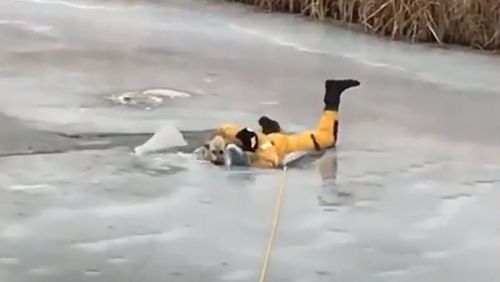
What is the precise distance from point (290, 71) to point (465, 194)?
156cm

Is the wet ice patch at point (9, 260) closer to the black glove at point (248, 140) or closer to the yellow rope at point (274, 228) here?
the yellow rope at point (274, 228)

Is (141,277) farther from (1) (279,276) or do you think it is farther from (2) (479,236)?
(2) (479,236)

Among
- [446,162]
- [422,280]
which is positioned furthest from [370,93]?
[422,280]

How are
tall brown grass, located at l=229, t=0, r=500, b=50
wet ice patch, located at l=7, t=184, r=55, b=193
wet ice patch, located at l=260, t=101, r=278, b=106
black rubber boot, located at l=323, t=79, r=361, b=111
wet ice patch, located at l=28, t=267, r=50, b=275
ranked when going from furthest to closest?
tall brown grass, located at l=229, t=0, r=500, b=50
wet ice patch, located at l=260, t=101, r=278, b=106
black rubber boot, located at l=323, t=79, r=361, b=111
wet ice patch, located at l=7, t=184, r=55, b=193
wet ice patch, located at l=28, t=267, r=50, b=275

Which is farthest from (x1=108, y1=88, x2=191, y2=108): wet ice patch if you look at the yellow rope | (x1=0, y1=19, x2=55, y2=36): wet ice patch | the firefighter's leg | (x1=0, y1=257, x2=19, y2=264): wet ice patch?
(x1=0, y1=257, x2=19, y2=264): wet ice patch

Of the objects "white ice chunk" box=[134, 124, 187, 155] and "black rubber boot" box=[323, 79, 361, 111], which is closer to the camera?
"white ice chunk" box=[134, 124, 187, 155]

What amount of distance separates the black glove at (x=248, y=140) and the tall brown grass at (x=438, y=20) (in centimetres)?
222

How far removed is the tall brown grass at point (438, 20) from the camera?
4.96 meters

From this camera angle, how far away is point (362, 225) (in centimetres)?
255

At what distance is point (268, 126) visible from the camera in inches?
126

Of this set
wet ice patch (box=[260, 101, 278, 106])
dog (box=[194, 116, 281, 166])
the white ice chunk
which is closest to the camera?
dog (box=[194, 116, 281, 166])

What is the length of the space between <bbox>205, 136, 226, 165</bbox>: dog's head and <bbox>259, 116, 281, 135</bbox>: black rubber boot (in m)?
0.22

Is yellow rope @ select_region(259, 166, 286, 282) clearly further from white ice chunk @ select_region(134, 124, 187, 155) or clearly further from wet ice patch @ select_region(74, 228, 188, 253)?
white ice chunk @ select_region(134, 124, 187, 155)

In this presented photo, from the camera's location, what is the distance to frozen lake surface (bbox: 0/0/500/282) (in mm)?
2340
